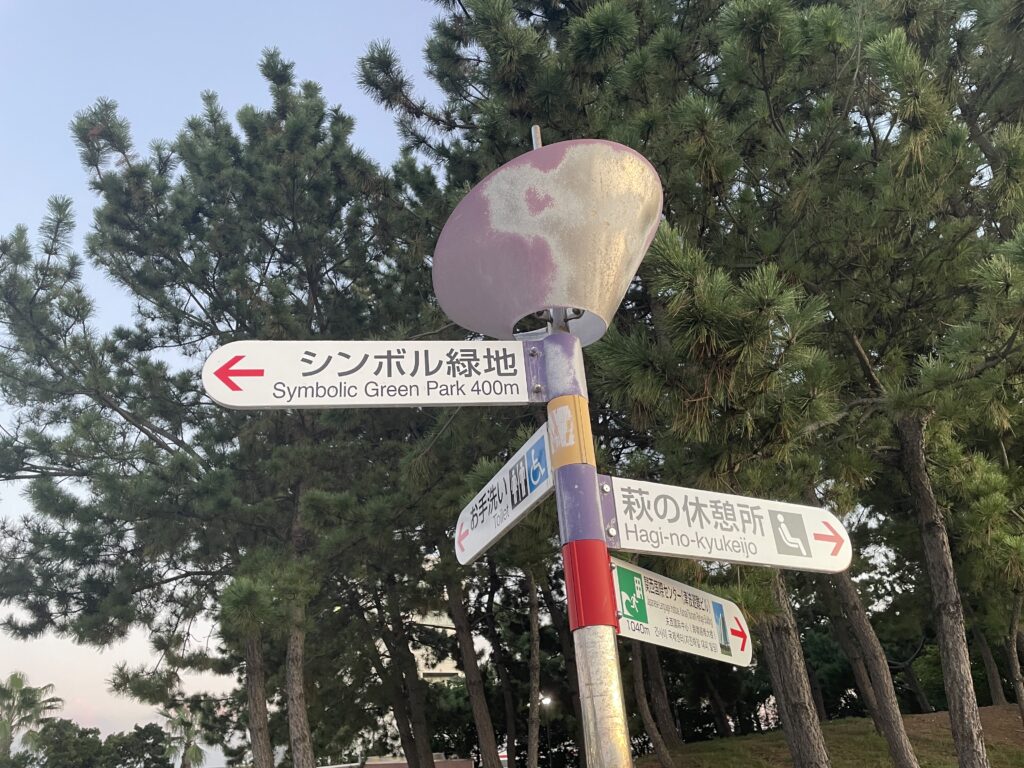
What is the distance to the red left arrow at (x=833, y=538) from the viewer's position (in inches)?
113

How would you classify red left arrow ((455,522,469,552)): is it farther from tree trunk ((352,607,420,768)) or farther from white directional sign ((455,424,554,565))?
tree trunk ((352,607,420,768))

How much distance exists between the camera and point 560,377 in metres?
2.64

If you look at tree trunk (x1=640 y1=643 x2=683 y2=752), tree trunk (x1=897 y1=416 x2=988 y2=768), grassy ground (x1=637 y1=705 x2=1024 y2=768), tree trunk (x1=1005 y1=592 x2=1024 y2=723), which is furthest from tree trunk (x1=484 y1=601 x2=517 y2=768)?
tree trunk (x1=897 y1=416 x2=988 y2=768)

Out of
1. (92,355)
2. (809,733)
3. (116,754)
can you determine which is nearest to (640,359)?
(809,733)

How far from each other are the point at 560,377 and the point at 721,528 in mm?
775

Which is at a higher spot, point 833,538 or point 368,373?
point 368,373

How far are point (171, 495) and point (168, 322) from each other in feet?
11.5

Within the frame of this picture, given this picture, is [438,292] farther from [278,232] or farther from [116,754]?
[116,754]

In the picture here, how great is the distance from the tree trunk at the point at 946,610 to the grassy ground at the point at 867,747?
6926mm

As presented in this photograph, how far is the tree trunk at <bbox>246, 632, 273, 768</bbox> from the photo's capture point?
36.9 feet

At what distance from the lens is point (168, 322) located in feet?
42.2

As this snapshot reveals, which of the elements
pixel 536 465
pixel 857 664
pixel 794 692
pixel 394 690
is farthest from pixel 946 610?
pixel 394 690

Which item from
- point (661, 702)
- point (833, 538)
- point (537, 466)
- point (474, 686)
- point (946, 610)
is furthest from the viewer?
point (661, 702)

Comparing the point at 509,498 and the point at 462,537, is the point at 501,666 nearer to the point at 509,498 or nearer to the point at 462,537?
the point at 462,537
